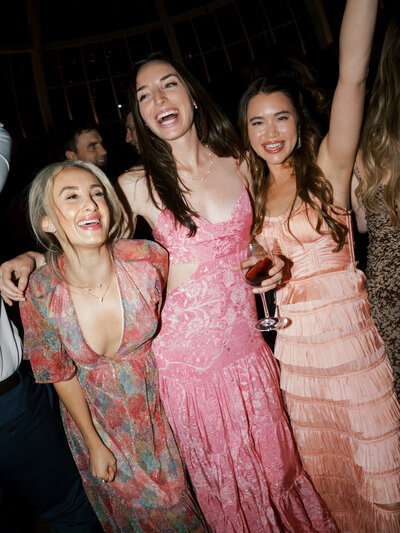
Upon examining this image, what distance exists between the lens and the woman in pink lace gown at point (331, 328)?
165 cm

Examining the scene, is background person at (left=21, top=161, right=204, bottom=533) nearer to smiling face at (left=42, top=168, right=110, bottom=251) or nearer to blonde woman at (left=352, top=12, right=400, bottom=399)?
smiling face at (left=42, top=168, right=110, bottom=251)

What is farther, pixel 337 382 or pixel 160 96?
pixel 160 96

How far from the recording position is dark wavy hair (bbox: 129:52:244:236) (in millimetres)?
1905

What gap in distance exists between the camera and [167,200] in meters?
1.90

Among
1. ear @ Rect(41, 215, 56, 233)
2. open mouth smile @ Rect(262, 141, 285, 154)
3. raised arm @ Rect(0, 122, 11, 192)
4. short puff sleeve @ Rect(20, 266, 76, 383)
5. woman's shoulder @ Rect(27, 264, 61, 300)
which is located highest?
raised arm @ Rect(0, 122, 11, 192)

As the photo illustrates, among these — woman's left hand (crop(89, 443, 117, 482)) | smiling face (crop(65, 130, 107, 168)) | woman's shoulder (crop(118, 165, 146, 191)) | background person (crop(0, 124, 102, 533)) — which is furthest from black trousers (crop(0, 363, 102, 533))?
smiling face (crop(65, 130, 107, 168))

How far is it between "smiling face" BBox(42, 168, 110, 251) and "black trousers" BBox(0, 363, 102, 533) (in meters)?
0.74

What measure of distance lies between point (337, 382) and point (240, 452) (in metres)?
0.58

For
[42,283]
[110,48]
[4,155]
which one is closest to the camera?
[42,283]

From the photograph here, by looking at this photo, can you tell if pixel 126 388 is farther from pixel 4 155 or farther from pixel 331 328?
pixel 4 155

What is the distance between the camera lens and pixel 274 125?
195 centimetres

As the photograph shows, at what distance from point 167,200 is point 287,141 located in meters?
0.70

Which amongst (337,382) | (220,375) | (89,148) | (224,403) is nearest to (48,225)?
(220,375)

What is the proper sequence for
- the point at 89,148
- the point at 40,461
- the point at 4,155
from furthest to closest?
the point at 89,148 → the point at 4,155 → the point at 40,461
